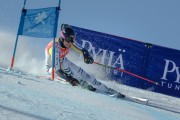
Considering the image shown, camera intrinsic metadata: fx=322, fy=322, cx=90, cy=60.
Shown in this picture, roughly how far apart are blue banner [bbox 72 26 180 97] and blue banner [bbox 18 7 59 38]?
124 centimetres

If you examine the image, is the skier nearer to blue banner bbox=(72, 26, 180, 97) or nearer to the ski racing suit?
the ski racing suit

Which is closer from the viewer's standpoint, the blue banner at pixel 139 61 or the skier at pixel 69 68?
the skier at pixel 69 68

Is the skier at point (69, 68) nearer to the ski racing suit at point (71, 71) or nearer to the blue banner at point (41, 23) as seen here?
the ski racing suit at point (71, 71)

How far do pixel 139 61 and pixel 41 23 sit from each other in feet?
9.71

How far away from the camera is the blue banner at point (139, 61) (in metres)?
9.00

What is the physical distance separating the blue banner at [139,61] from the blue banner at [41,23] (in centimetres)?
124

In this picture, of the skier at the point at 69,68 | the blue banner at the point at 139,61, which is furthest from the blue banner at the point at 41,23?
the blue banner at the point at 139,61

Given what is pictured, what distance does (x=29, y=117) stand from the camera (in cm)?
250

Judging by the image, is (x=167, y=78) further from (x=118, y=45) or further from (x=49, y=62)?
(x=49, y=62)

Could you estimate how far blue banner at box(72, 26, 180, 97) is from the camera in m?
9.00

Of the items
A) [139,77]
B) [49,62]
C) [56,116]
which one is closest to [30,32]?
[49,62]

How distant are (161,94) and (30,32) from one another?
13.0 ft

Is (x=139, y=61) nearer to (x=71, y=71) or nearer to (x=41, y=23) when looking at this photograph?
(x=71, y=71)

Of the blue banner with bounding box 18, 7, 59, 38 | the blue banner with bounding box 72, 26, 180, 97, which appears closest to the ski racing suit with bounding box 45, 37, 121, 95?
the blue banner with bounding box 18, 7, 59, 38
